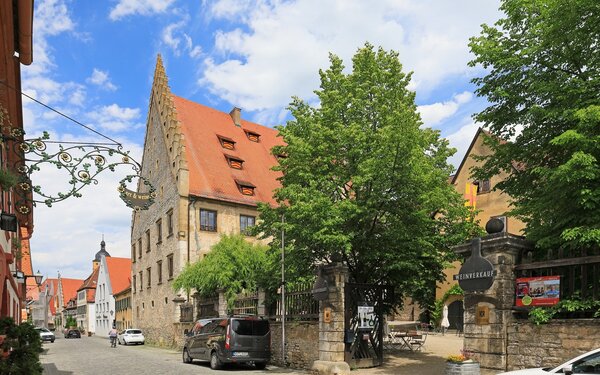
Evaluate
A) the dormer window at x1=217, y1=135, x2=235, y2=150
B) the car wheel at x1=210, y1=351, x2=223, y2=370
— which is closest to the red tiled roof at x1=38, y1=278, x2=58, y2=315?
the dormer window at x1=217, y1=135, x2=235, y2=150

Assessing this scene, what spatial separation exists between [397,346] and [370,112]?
1071 centimetres

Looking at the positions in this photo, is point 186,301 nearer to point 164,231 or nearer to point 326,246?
point 164,231

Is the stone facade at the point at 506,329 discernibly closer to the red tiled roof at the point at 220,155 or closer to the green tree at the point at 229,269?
the green tree at the point at 229,269

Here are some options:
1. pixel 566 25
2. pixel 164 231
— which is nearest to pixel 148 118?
pixel 164 231

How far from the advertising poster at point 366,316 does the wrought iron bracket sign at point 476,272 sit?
524cm

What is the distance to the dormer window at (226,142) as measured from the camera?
38844 millimetres

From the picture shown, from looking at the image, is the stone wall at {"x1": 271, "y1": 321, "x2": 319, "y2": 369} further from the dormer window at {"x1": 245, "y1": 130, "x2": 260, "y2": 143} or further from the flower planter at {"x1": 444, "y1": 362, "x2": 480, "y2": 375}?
the dormer window at {"x1": 245, "y1": 130, "x2": 260, "y2": 143}

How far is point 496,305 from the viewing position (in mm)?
10734

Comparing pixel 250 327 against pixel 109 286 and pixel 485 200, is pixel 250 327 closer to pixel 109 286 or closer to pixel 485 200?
pixel 485 200

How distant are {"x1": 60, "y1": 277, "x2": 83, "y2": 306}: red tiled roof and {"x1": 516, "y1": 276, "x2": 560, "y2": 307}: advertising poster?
364 ft

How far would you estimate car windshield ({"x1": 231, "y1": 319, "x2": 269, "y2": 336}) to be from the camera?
1769cm

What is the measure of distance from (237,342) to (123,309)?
39872 millimetres

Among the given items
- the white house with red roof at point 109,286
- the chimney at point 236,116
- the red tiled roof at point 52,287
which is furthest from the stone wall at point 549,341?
the red tiled roof at point 52,287

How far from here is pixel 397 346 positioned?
894 inches
